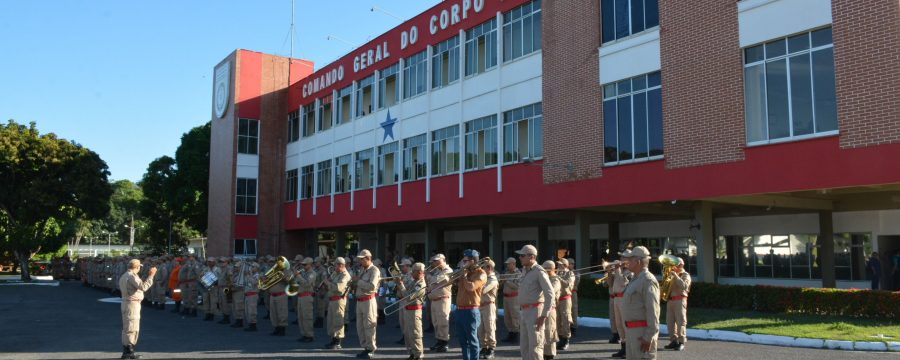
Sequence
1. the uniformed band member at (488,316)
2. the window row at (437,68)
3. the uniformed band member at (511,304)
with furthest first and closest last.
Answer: the window row at (437,68)
the uniformed band member at (511,304)
the uniformed band member at (488,316)

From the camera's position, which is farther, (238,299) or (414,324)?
(238,299)

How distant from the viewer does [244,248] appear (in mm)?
42844

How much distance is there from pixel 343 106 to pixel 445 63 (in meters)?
10.2

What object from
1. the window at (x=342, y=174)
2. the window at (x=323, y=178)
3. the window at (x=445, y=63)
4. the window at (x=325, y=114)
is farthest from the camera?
the window at (x=325, y=114)

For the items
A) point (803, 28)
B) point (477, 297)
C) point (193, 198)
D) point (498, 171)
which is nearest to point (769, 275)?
point (498, 171)

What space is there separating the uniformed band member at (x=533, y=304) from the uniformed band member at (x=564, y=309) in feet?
12.8

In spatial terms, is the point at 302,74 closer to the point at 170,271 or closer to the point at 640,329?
the point at 170,271

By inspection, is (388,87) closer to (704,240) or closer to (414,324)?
(704,240)

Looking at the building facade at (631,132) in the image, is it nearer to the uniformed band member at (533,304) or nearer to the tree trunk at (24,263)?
the uniformed band member at (533,304)

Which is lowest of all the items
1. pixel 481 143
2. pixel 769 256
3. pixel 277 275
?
pixel 277 275

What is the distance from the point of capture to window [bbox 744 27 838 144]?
16234mm

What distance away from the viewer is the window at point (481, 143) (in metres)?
26.2

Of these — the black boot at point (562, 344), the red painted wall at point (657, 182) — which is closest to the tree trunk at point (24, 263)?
the red painted wall at point (657, 182)

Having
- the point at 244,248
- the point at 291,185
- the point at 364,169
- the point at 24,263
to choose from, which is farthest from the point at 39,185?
the point at 364,169
